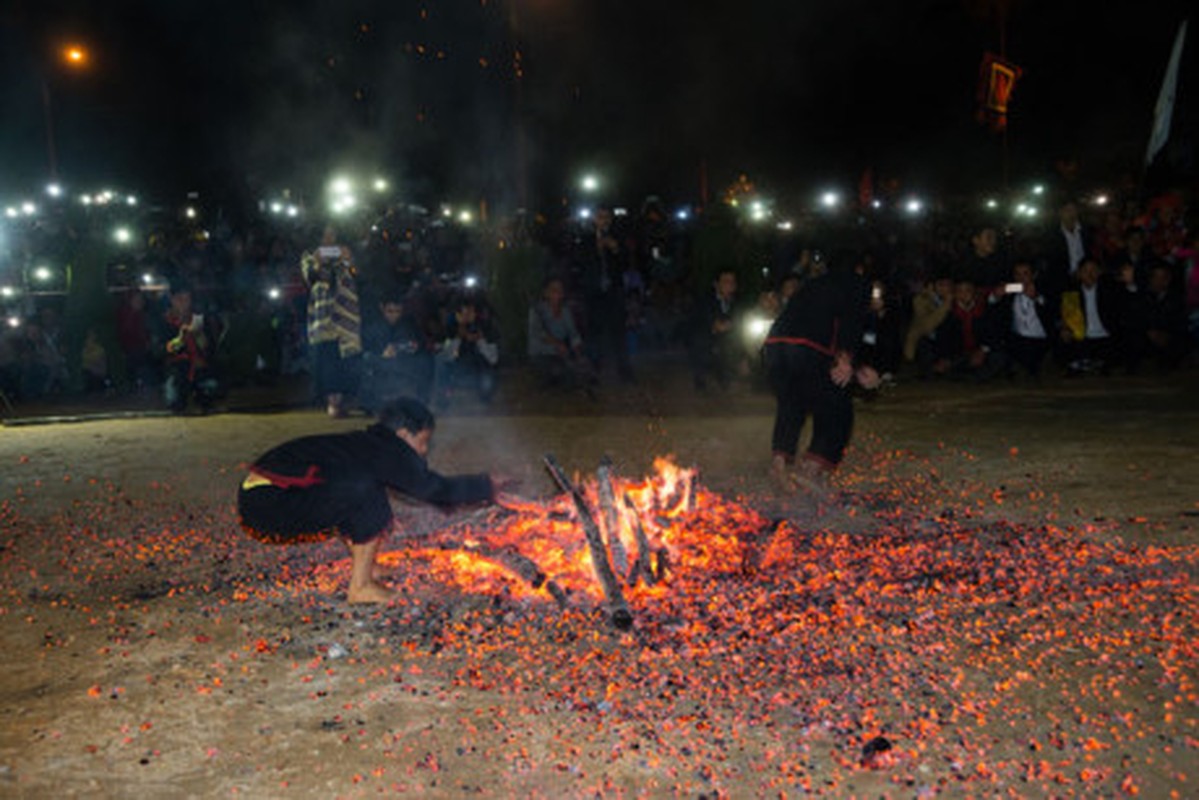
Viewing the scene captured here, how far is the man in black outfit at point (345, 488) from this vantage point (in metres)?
5.06

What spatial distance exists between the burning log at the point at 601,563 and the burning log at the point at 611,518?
0.05 metres

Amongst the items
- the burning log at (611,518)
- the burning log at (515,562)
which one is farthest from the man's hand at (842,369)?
the burning log at (515,562)

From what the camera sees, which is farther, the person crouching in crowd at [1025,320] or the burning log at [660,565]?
the person crouching in crowd at [1025,320]

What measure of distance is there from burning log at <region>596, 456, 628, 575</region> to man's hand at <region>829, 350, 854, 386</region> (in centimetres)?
176

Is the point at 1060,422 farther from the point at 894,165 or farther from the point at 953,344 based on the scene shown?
the point at 894,165

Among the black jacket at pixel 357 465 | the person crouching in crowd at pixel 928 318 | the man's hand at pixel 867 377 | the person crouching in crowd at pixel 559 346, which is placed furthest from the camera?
the person crouching in crowd at pixel 928 318

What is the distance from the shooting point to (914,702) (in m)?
3.85

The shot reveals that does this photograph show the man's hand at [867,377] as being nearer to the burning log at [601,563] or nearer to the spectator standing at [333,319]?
the burning log at [601,563]

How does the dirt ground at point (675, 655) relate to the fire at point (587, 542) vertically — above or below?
below

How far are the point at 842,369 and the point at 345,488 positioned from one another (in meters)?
3.45

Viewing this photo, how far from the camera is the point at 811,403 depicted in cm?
717

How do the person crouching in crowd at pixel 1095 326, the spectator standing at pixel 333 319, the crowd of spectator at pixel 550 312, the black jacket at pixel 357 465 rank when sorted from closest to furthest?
the black jacket at pixel 357 465, the spectator standing at pixel 333 319, the crowd of spectator at pixel 550 312, the person crouching in crowd at pixel 1095 326

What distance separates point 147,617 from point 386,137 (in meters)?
14.3

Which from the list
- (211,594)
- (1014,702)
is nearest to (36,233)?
(211,594)
